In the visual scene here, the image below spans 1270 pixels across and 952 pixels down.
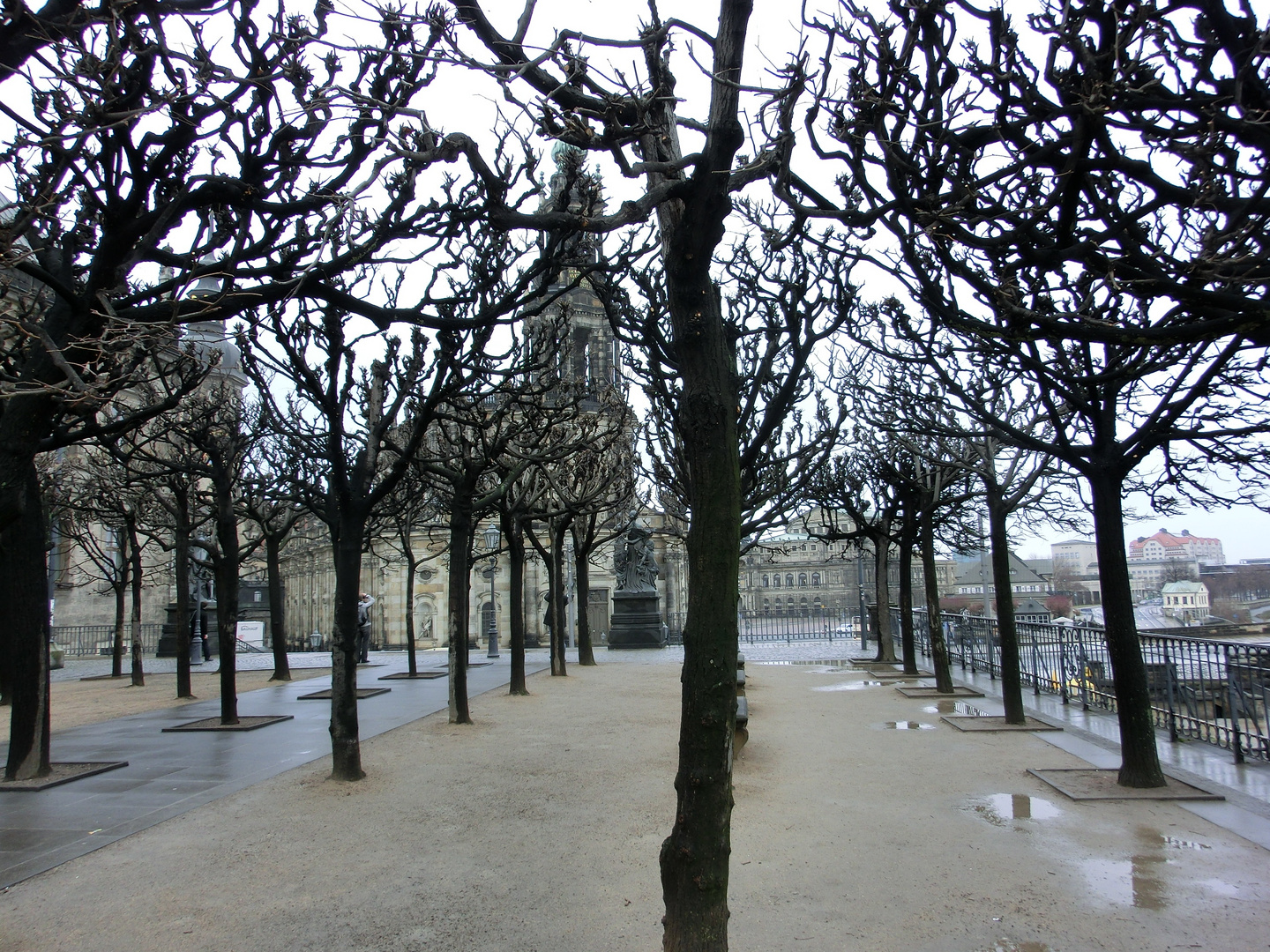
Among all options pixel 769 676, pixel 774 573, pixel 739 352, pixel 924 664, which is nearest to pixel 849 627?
pixel 924 664

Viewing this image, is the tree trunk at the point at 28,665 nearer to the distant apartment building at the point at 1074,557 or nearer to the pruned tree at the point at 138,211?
the pruned tree at the point at 138,211

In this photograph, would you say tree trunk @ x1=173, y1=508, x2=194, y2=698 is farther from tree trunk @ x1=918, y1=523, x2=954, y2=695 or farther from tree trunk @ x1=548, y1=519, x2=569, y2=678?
tree trunk @ x1=918, y1=523, x2=954, y2=695

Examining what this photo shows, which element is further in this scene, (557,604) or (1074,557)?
(1074,557)

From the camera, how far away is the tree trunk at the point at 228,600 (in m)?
12.4

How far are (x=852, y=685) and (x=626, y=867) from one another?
1263 cm

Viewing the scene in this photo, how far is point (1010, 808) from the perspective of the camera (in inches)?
291

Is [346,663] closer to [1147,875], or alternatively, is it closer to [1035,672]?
[1147,875]

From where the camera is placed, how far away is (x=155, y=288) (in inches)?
287

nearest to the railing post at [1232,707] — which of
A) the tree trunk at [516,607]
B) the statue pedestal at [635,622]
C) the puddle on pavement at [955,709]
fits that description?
the puddle on pavement at [955,709]

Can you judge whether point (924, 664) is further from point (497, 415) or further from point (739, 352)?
point (497, 415)

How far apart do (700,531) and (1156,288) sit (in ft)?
9.35

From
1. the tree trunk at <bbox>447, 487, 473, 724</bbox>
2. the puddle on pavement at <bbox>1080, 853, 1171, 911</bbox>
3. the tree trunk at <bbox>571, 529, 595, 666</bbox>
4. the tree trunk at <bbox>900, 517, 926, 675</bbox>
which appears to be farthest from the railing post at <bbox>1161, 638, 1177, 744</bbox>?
the tree trunk at <bbox>571, 529, 595, 666</bbox>

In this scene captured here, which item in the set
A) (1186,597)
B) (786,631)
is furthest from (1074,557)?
(786,631)

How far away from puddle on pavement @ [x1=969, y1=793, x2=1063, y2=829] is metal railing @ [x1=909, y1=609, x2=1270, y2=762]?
3069mm
